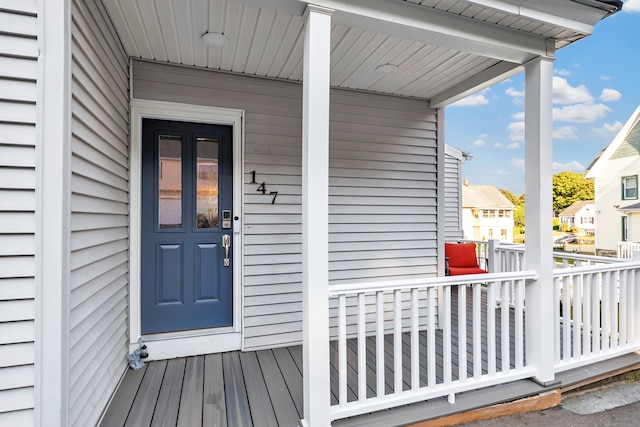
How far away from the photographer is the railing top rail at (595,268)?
2.45 meters

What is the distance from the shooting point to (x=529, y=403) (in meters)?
2.20

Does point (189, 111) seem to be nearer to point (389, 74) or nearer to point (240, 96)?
point (240, 96)

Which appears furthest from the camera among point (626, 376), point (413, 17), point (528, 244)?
point (626, 376)

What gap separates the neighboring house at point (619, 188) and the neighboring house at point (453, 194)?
23.8 ft

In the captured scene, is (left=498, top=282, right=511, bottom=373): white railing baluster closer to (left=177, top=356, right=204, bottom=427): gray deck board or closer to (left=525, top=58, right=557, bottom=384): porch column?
(left=525, top=58, right=557, bottom=384): porch column

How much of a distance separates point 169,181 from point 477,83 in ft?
9.71

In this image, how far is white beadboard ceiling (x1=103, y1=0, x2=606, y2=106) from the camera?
1.89 m

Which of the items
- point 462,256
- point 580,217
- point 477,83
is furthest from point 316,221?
point 580,217

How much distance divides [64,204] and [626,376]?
413cm

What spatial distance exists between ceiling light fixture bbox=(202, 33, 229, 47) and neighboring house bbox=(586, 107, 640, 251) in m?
12.9

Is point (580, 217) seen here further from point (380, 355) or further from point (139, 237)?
point (139, 237)

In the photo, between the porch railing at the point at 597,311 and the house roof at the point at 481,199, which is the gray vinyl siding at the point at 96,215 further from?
the house roof at the point at 481,199

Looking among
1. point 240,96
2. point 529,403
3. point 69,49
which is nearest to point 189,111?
point 240,96

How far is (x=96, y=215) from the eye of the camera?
189cm
